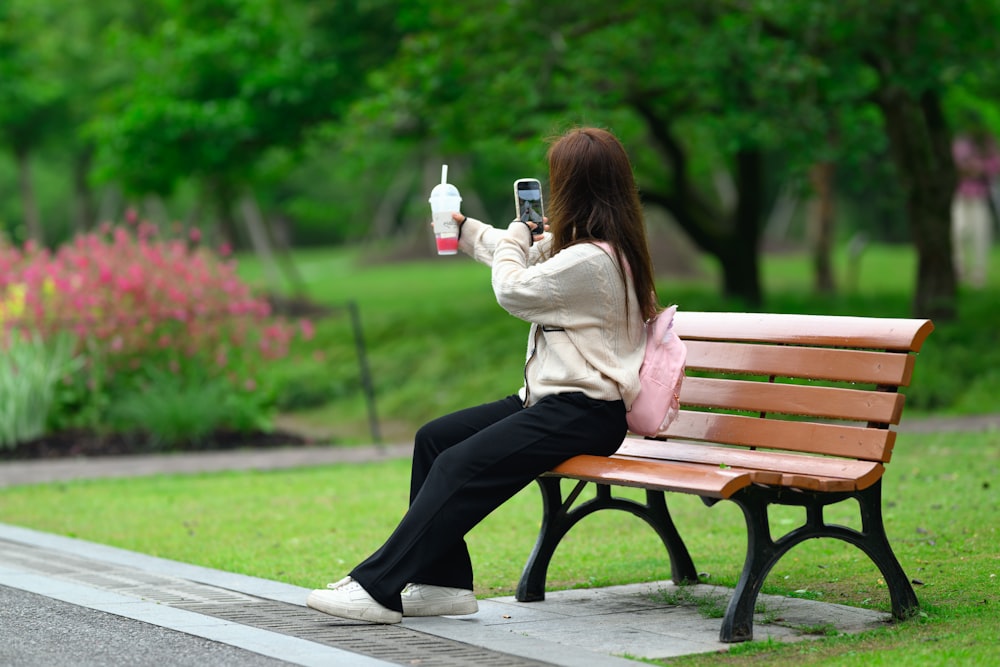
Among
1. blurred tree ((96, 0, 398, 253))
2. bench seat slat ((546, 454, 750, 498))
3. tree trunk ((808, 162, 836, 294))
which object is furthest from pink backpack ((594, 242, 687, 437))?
tree trunk ((808, 162, 836, 294))

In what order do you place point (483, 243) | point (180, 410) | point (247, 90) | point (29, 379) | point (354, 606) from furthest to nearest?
1. point (247, 90)
2. point (180, 410)
3. point (29, 379)
4. point (483, 243)
5. point (354, 606)

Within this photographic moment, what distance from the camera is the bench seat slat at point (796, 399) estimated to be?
498 cm

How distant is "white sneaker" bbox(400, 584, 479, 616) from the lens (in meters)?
5.17

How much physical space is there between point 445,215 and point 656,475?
4.20 feet

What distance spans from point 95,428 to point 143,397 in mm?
499

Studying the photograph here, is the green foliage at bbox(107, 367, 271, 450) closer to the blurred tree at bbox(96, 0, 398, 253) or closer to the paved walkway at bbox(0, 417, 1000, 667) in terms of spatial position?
the paved walkway at bbox(0, 417, 1000, 667)

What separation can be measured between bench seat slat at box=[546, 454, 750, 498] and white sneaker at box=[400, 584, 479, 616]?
561 millimetres

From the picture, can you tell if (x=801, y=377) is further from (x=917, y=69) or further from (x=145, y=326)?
(x=917, y=69)

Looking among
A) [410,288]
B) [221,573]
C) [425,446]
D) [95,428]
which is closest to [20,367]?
[95,428]

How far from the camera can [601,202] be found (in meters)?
5.11

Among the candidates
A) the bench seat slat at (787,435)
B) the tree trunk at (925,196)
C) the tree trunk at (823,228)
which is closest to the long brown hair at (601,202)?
the bench seat slat at (787,435)

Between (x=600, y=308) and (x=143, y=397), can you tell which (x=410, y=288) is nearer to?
(x=143, y=397)

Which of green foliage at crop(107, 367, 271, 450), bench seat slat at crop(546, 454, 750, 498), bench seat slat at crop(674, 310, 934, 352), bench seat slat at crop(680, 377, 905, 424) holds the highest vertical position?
bench seat slat at crop(674, 310, 934, 352)

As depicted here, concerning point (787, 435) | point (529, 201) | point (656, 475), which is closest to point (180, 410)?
point (529, 201)
